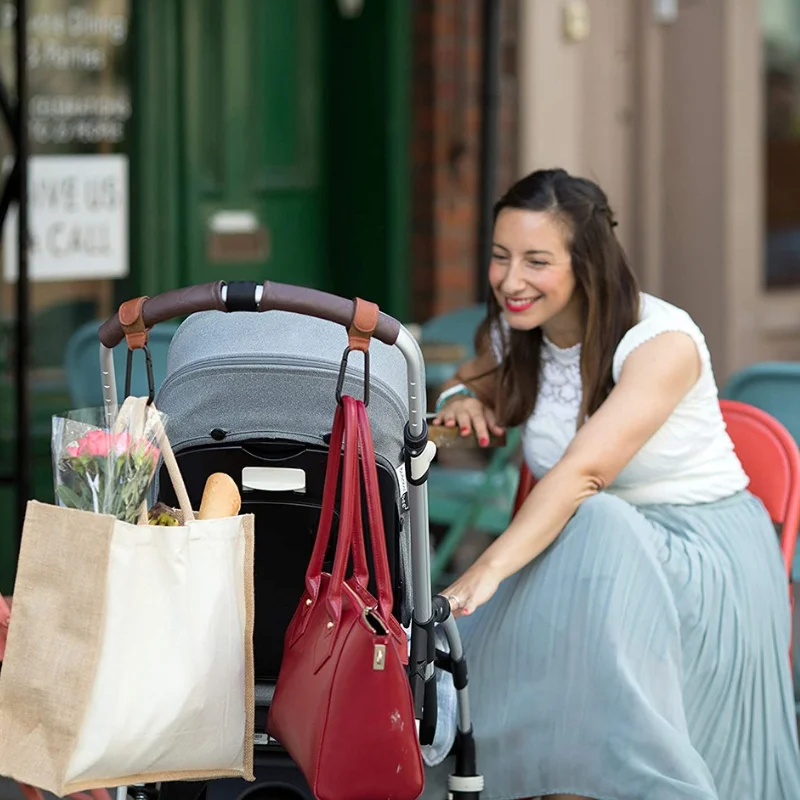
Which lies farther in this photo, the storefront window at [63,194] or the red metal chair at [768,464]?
the storefront window at [63,194]

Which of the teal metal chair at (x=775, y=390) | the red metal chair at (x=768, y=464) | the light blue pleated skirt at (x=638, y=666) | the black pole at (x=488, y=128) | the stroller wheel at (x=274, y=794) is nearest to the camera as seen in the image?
the stroller wheel at (x=274, y=794)

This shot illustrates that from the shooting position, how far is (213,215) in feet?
20.1

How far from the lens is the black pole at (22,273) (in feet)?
13.4

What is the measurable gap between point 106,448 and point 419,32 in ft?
13.6

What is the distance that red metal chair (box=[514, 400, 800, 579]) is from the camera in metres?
3.63

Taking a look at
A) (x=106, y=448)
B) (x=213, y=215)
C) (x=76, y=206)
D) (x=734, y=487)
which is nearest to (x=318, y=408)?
(x=106, y=448)

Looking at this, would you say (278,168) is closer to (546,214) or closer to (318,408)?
(546,214)

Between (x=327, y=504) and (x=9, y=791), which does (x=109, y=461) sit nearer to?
(x=327, y=504)

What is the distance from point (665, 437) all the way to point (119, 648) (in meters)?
1.44

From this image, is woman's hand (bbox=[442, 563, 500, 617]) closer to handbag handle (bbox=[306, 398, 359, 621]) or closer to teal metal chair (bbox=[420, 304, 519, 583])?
handbag handle (bbox=[306, 398, 359, 621])

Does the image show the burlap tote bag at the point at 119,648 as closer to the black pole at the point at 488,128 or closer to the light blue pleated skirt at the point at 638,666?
the light blue pleated skirt at the point at 638,666

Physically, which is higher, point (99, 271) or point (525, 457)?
point (99, 271)

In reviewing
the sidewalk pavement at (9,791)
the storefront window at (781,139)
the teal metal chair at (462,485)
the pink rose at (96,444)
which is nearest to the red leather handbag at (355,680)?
the pink rose at (96,444)

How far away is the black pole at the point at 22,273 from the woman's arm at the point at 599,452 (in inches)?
58.1
